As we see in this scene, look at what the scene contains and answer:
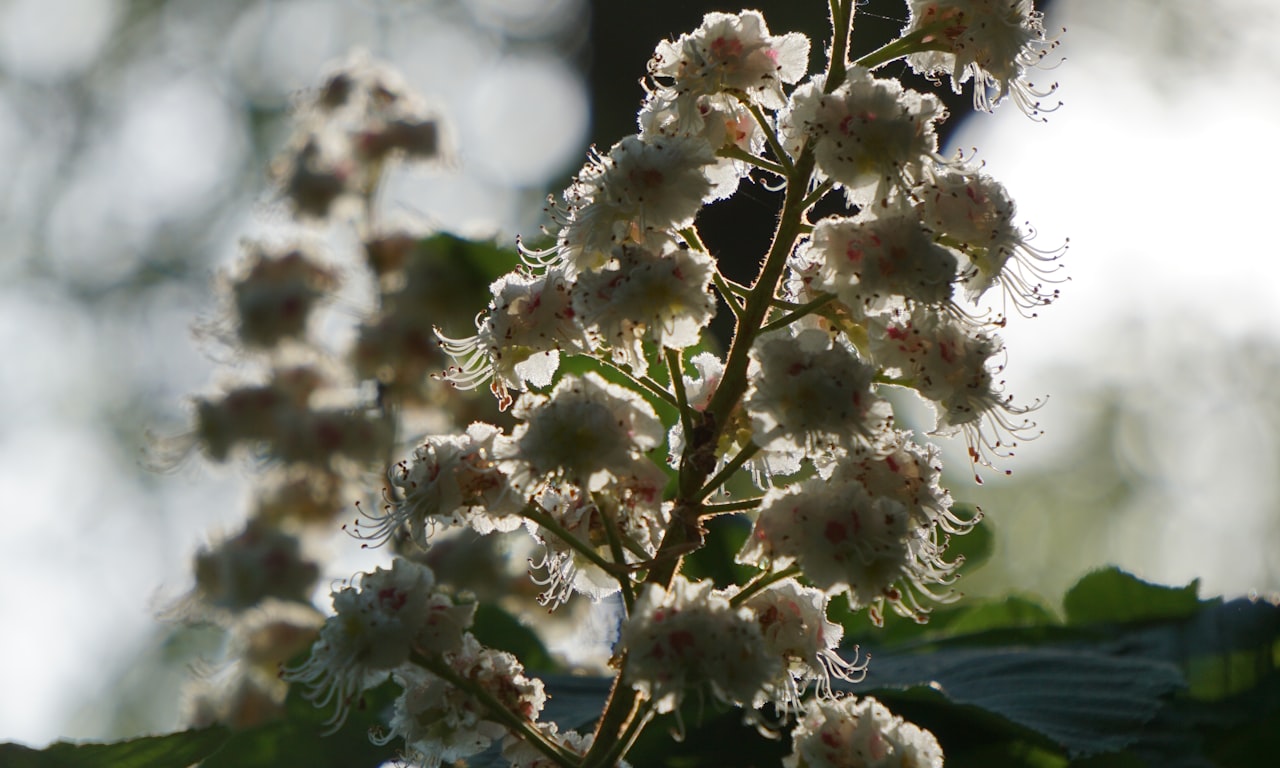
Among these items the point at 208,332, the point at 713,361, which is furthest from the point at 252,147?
the point at 713,361

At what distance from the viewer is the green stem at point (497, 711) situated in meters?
1.12

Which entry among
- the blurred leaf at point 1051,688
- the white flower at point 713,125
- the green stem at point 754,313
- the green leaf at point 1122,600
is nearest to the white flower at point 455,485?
the green stem at point 754,313

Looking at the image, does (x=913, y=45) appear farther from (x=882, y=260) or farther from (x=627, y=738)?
(x=627, y=738)

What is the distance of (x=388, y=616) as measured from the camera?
113 cm

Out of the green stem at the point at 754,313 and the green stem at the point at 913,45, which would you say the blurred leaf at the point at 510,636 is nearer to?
the green stem at the point at 754,313

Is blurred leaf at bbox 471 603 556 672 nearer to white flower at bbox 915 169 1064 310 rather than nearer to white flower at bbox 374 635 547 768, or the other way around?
white flower at bbox 374 635 547 768

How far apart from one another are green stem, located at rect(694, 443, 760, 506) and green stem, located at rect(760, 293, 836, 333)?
0.11m

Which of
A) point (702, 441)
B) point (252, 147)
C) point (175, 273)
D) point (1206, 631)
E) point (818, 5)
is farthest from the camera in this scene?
point (175, 273)

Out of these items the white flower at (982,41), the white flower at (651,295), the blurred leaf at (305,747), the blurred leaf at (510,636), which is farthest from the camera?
the blurred leaf at (510,636)

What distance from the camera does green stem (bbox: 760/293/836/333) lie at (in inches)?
44.9

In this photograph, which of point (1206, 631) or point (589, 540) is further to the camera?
point (1206, 631)

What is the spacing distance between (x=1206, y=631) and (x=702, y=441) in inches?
34.6

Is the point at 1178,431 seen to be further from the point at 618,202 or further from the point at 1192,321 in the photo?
→ the point at 618,202

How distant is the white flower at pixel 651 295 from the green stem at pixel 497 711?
→ 336 millimetres
